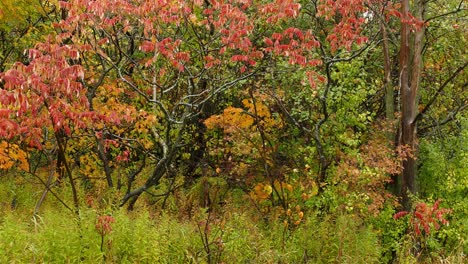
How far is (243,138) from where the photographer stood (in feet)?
34.8

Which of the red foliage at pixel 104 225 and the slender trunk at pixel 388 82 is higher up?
the slender trunk at pixel 388 82

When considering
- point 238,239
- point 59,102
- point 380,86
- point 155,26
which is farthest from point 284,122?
point 59,102

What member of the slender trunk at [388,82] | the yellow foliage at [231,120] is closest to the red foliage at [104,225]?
the yellow foliage at [231,120]

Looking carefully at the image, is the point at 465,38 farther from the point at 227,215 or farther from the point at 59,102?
the point at 59,102

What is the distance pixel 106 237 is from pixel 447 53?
372 inches

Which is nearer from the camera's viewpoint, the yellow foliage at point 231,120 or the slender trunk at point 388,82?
the yellow foliage at point 231,120

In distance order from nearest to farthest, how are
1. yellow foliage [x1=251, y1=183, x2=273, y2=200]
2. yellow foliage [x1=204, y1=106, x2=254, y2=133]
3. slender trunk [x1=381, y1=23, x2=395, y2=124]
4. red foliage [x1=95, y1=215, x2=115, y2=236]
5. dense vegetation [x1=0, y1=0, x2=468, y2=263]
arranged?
red foliage [x1=95, y1=215, x2=115, y2=236], dense vegetation [x1=0, y1=0, x2=468, y2=263], yellow foliage [x1=251, y1=183, x2=273, y2=200], yellow foliage [x1=204, y1=106, x2=254, y2=133], slender trunk [x1=381, y1=23, x2=395, y2=124]

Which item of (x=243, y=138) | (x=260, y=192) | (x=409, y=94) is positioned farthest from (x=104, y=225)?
(x=409, y=94)

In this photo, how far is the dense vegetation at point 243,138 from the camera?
7012mm

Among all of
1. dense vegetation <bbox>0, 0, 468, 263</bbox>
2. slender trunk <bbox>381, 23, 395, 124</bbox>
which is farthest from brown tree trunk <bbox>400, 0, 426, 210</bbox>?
slender trunk <bbox>381, 23, 395, 124</bbox>

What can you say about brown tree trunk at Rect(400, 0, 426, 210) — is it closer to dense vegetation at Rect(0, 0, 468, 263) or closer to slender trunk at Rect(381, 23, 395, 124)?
dense vegetation at Rect(0, 0, 468, 263)

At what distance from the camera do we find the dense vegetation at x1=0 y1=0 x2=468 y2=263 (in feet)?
23.0

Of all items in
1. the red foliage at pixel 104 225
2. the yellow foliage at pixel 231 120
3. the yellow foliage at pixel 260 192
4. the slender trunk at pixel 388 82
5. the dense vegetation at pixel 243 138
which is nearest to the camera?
the red foliage at pixel 104 225

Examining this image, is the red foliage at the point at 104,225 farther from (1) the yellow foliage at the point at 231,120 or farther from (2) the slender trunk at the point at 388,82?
(2) the slender trunk at the point at 388,82
